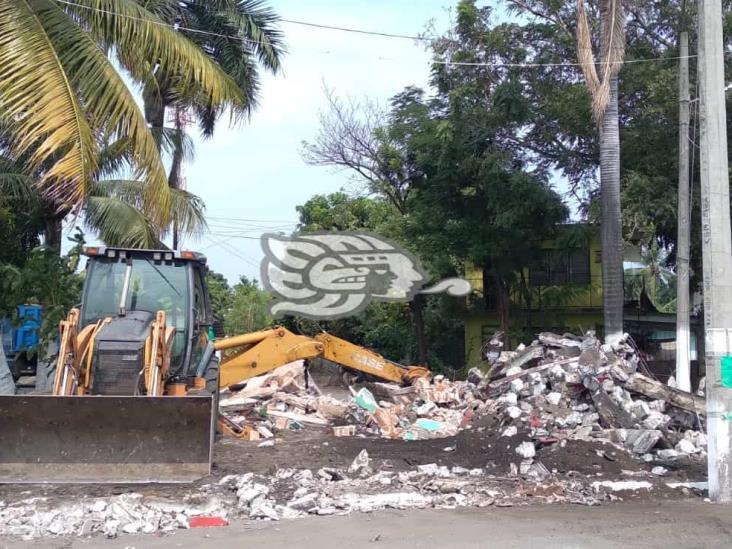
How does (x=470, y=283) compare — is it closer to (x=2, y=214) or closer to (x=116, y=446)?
(x=2, y=214)

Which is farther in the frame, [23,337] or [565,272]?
[565,272]

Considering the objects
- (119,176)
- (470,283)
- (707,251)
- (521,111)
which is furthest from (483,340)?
(707,251)

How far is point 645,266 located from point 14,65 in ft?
69.4

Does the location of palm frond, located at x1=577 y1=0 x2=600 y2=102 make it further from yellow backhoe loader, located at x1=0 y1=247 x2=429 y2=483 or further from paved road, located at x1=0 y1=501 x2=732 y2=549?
paved road, located at x1=0 y1=501 x2=732 y2=549

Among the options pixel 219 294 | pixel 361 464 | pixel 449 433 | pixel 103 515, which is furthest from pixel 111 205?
pixel 219 294

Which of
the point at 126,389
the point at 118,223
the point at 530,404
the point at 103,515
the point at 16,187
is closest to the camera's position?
the point at 103,515

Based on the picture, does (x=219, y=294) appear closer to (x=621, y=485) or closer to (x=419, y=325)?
(x=419, y=325)

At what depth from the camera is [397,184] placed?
83.7ft

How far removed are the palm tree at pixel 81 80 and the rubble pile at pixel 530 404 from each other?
4.81 m

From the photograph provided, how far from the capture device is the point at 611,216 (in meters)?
15.9

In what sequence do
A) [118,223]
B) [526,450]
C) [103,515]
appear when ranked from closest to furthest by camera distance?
[103,515] → [526,450] → [118,223]

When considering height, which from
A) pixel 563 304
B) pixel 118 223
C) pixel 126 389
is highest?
pixel 118 223

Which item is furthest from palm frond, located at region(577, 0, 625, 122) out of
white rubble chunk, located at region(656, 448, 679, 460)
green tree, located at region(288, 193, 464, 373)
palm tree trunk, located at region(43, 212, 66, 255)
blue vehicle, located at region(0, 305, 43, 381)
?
palm tree trunk, located at region(43, 212, 66, 255)

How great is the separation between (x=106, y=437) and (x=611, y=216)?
11506mm
